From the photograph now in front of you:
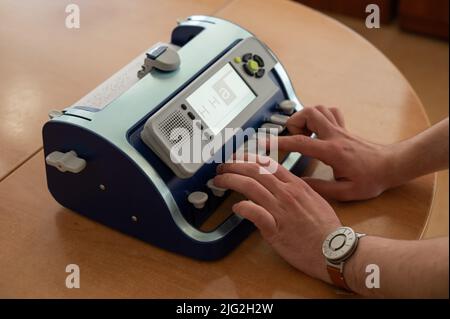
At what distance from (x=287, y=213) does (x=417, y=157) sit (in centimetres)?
27

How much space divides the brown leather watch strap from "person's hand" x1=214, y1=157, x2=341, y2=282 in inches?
0.4

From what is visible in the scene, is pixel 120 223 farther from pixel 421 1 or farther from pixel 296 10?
pixel 421 1

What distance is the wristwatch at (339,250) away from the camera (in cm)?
96

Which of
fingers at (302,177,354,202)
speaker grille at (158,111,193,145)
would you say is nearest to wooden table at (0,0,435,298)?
fingers at (302,177,354,202)

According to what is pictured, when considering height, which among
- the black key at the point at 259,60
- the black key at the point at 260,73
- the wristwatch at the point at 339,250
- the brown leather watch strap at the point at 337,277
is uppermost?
the black key at the point at 259,60

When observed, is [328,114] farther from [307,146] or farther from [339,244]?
[339,244]

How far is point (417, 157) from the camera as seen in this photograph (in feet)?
3.70

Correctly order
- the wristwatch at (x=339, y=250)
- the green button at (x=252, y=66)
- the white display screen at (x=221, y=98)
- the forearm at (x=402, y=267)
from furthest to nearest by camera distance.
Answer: the green button at (x=252, y=66) < the white display screen at (x=221, y=98) < the wristwatch at (x=339, y=250) < the forearm at (x=402, y=267)

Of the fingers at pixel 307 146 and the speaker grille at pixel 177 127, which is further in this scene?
the fingers at pixel 307 146

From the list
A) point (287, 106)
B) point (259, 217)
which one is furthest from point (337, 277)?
point (287, 106)


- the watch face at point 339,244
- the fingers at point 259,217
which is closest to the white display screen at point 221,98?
the fingers at point 259,217

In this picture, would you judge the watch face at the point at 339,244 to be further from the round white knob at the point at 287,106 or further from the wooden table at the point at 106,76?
the round white knob at the point at 287,106

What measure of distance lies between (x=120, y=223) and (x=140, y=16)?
2.31 feet
